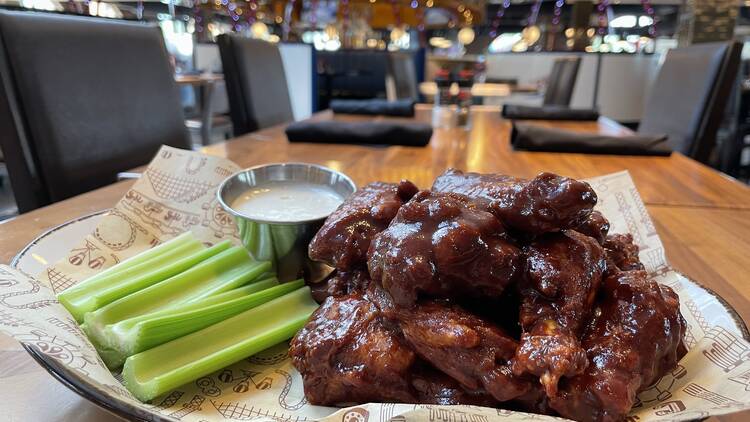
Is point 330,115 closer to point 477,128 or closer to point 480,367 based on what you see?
point 477,128

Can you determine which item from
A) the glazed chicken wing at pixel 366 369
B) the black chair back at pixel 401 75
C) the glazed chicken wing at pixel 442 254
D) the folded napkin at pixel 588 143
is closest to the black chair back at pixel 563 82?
the black chair back at pixel 401 75

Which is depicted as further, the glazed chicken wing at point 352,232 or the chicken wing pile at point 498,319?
the glazed chicken wing at point 352,232

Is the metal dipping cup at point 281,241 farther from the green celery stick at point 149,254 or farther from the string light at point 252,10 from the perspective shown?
the string light at point 252,10

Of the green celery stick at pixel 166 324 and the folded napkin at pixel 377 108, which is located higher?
the green celery stick at pixel 166 324

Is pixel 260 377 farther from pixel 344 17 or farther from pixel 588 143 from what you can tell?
pixel 344 17

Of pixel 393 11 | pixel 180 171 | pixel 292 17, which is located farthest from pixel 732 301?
pixel 292 17

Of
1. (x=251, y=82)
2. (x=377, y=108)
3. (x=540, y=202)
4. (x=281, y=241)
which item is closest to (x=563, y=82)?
(x=377, y=108)
